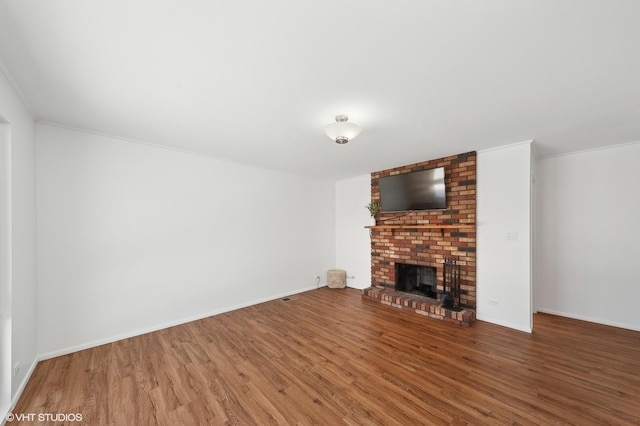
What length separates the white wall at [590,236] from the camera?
3248 millimetres

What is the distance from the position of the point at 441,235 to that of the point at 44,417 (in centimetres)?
472

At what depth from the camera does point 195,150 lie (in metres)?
3.54

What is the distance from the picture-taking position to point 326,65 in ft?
5.39

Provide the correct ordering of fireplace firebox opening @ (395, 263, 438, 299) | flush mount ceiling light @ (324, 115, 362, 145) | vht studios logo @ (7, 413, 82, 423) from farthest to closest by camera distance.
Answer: fireplace firebox opening @ (395, 263, 438, 299) → flush mount ceiling light @ (324, 115, 362, 145) → vht studios logo @ (7, 413, 82, 423)

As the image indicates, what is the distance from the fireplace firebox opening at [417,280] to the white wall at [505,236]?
2.33 feet

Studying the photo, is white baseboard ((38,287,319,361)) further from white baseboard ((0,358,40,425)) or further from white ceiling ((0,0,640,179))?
white ceiling ((0,0,640,179))

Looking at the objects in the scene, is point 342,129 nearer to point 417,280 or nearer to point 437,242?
point 437,242

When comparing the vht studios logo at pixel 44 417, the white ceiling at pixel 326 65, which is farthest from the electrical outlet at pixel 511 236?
the vht studios logo at pixel 44 417

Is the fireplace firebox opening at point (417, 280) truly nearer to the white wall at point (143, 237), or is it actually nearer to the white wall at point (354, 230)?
the white wall at point (354, 230)

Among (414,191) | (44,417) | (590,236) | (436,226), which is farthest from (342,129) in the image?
(590,236)

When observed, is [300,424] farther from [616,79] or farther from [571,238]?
[571,238]

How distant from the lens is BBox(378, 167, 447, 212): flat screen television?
3.85 m

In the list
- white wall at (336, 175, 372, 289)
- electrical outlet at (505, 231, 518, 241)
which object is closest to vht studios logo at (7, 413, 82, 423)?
white wall at (336, 175, 372, 289)

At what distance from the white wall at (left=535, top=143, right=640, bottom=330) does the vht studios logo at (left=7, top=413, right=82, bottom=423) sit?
573cm
